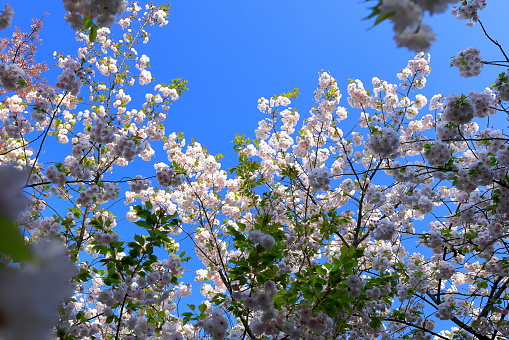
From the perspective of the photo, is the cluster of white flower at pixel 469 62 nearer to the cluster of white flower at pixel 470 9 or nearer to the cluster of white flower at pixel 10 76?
the cluster of white flower at pixel 470 9

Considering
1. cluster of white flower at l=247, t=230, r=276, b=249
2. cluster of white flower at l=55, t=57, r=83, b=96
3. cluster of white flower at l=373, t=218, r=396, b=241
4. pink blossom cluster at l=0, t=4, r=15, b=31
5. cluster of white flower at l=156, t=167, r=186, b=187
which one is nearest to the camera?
cluster of white flower at l=247, t=230, r=276, b=249

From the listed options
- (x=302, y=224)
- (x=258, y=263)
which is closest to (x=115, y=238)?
(x=258, y=263)

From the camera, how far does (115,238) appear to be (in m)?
4.88

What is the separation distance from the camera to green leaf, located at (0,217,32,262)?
30 centimetres

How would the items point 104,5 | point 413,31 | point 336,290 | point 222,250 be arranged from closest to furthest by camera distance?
point 413,31
point 104,5
point 336,290
point 222,250

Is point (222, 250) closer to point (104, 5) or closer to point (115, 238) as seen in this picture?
point (115, 238)

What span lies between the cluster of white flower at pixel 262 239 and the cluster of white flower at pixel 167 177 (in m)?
2.22

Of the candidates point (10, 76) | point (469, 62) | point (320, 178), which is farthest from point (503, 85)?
point (10, 76)

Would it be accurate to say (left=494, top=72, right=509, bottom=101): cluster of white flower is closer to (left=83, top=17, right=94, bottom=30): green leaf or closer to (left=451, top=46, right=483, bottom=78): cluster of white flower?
(left=451, top=46, right=483, bottom=78): cluster of white flower

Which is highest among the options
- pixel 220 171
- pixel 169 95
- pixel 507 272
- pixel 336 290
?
pixel 169 95

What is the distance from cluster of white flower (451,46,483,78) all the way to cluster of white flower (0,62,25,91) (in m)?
5.43

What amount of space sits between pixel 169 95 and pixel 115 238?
3.45 m

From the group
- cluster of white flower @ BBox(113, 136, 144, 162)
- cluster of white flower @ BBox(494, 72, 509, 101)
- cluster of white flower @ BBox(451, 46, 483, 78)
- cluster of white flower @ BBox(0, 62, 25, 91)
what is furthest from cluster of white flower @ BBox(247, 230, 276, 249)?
cluster of white flower @ BBox(451, 46, 483, 78)

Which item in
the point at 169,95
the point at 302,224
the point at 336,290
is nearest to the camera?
the point at 336,290
